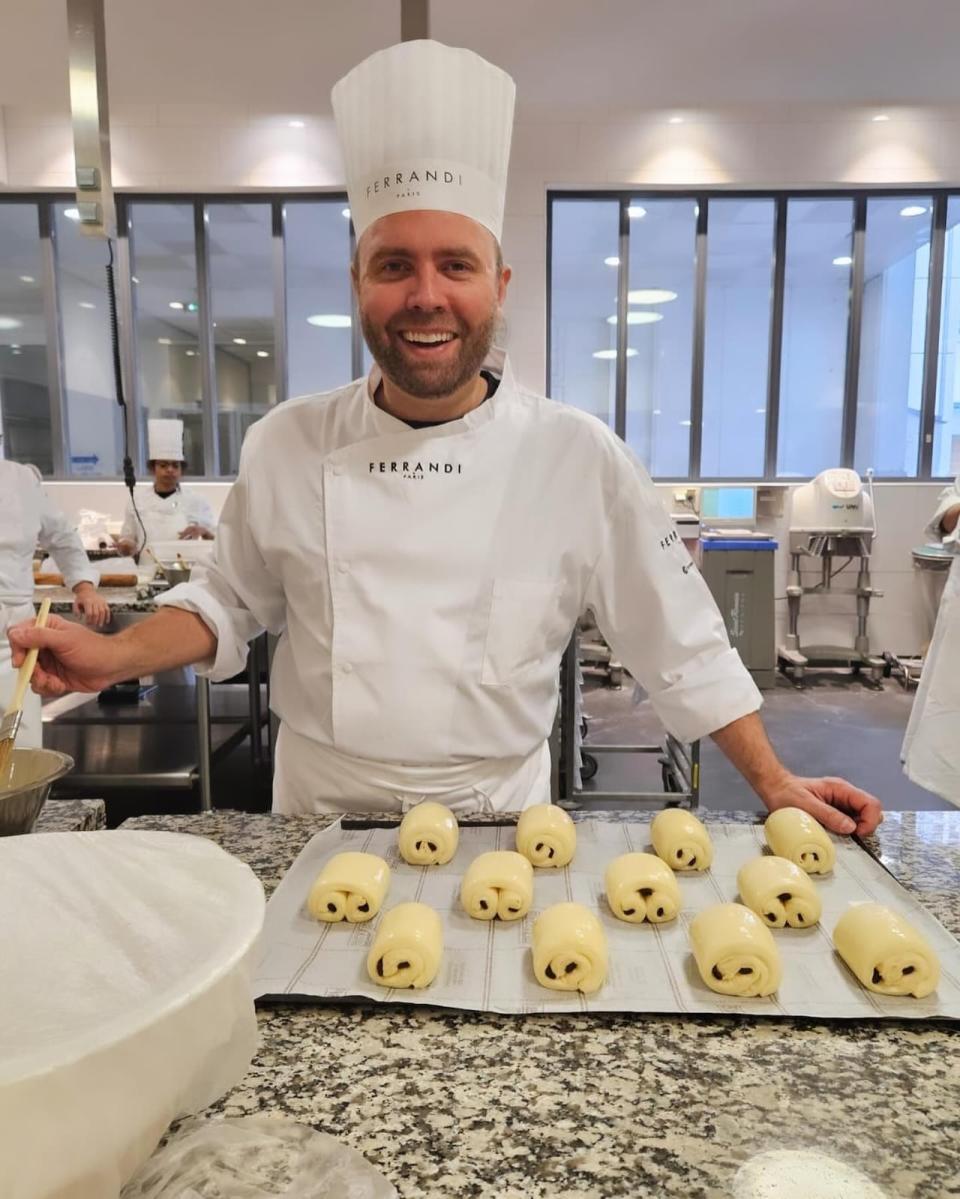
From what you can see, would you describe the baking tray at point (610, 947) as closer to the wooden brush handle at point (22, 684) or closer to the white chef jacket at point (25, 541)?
the wooden brush handle at point (22, 684)

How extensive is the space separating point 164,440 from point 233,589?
4.45 metres

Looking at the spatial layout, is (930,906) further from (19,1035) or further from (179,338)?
(179,338)

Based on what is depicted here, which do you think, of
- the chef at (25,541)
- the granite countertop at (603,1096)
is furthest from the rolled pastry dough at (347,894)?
the chef at (25,541)

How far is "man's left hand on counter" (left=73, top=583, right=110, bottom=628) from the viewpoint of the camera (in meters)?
3.03

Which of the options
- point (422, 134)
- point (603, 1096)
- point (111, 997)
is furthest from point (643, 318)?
point (111, 997)

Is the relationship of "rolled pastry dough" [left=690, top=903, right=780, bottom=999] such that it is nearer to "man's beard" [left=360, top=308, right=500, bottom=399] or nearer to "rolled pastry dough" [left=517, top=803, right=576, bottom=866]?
"rolled pastry dough" [left=517, top=803, right=576, bottom=866]

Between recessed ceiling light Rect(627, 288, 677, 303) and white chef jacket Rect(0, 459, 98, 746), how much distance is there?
4331 mm

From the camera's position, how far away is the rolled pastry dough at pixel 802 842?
96cm

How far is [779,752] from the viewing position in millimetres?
4230

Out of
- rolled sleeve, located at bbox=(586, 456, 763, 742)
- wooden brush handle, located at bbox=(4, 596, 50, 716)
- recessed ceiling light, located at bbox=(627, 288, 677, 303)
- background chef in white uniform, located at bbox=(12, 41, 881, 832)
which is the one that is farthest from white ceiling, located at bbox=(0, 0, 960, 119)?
wooden brush handle, located at bbox=(4, 596, 50, 716)

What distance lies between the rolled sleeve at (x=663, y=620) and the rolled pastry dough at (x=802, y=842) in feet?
0.73

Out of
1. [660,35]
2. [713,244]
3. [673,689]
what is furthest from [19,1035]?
[713,244]

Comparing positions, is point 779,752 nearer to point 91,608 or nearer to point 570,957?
point 91,608

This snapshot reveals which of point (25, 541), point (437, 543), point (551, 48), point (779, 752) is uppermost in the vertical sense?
point (551, 48)
